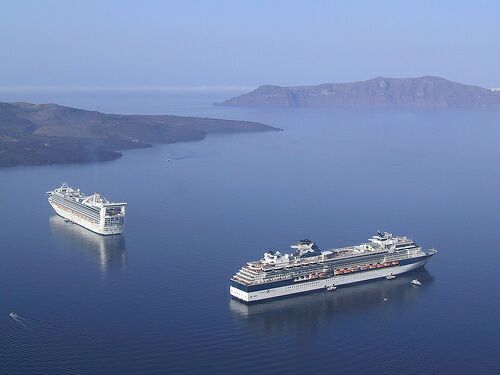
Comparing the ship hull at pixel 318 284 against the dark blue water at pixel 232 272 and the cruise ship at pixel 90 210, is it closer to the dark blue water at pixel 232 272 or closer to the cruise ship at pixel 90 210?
the dark blue water at pixel 232 272

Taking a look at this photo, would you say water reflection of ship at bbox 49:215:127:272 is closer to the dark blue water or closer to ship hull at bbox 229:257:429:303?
the dark blue water

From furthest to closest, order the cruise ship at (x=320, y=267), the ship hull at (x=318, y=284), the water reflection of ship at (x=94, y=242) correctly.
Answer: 1. the water reflection of ship at (x=94, y=242)
2. the cruise ship at (x=320, y=267)
3. the ship hull at (x=318, y=284)

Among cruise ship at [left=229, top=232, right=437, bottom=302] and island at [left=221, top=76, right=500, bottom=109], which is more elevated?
island at [left=221, top=76, right=500, bottom=109]

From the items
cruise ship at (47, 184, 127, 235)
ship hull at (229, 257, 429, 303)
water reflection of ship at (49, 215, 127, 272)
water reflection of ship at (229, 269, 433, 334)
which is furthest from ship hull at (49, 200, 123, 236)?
water reflection of ship at (229, 269, 433, 334)

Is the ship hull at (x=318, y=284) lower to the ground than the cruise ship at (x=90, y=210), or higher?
lower

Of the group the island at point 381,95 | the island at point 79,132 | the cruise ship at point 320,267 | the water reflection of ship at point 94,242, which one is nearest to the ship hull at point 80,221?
the water reflection of ship at point 94,242

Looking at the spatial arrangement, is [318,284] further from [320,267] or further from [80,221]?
[80,221]

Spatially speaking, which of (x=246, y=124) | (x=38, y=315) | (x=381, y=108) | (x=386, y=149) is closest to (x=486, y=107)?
(x=381, y=108)
